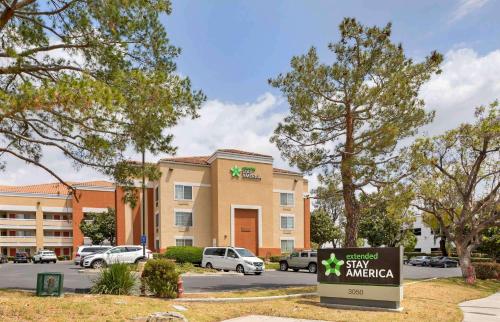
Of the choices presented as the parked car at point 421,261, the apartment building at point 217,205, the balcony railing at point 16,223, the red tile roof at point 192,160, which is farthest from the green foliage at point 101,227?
the parked car at point 421,261

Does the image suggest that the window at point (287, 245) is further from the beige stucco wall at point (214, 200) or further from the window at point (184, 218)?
the window at point (184, 218)

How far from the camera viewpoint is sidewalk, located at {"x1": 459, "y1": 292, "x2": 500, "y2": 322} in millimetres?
13850

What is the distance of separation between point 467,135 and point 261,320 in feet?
58.1

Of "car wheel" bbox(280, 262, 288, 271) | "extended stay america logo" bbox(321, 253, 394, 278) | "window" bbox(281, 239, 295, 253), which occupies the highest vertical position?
"extended stay america logo" bbox(321, 253, 394, 278)

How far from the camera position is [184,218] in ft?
150

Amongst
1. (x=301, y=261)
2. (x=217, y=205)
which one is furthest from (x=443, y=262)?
(x=217, y=205)

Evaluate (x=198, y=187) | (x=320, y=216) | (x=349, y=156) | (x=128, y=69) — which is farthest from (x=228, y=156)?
(x=128, y=69)

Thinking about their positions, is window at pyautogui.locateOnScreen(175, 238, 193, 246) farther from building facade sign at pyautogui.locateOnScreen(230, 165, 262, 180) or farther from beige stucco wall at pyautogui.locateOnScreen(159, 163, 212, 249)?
building facade sign at pyautogui.locateOnScreen(230, 165, 262, 180)

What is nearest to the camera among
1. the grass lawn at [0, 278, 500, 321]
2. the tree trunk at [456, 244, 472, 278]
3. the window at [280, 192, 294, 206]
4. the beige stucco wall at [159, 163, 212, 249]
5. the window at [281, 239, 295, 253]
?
the grass lawn at [0, 278, 500, 321]

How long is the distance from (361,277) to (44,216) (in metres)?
62.9

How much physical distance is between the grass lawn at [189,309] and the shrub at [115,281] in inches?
36.6

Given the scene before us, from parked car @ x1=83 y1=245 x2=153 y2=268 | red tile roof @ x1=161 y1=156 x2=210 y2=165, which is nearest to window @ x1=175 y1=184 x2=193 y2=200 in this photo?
red tile roof @ x1=161 y1=156 x2=210 y2=165

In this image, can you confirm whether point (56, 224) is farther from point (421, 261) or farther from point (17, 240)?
point (421, 261)

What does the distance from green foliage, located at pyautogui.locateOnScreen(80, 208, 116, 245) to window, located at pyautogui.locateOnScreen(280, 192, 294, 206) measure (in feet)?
73.4
